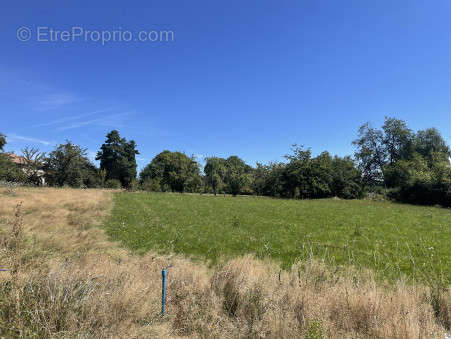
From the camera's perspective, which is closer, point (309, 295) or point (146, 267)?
point (309, 295)

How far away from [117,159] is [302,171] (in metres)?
53.6

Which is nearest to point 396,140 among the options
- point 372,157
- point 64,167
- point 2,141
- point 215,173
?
point 372,157

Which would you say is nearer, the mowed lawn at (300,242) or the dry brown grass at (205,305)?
the dry brown grass at (205,305)

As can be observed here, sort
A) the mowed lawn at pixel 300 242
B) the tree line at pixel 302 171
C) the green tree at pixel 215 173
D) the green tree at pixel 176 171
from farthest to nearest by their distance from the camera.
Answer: the green tree at pixel 215 173 < the green tree at pixel 176 171 < the tree line at pixel 302 171 < the mowed lawn at pixel 300 242

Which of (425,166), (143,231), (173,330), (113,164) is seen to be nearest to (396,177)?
(425,166)

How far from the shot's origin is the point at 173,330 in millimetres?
3055

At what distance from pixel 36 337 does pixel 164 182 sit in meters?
69.3

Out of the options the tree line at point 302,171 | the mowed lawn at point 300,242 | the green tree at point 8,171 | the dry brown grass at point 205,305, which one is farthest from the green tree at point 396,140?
Answer: the green tree at point 8,171

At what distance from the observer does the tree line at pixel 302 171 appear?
45031mm

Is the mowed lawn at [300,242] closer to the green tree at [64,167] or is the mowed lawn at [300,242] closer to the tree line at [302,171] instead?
the tree line at [302,171]

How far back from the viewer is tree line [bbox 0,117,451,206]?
148ft

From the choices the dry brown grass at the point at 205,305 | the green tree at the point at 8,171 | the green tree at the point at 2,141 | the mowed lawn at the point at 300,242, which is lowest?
the mowed lawn at the point at 300,242

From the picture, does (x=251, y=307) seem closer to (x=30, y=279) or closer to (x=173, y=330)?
(x=173, y=330)

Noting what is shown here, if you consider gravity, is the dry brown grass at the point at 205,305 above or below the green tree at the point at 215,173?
below
